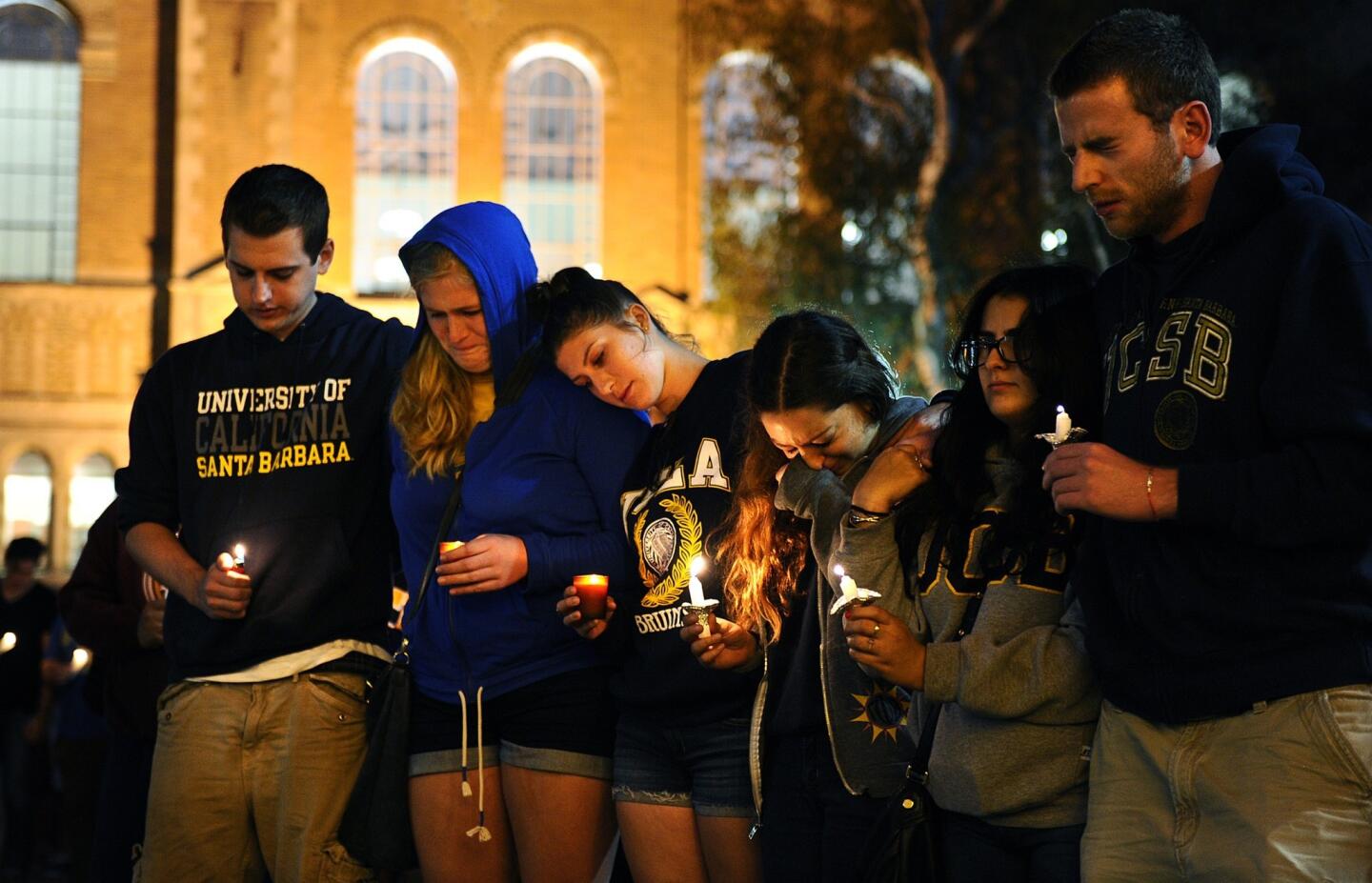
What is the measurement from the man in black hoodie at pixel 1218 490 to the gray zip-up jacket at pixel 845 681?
770 millimetres

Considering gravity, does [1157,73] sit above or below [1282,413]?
above

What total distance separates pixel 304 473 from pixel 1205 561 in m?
2.67

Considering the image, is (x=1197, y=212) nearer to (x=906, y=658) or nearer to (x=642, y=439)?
(x=906, y=658)

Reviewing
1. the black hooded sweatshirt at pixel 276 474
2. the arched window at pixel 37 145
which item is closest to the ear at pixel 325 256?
the black hooded sweatshirt at pixel 276 474

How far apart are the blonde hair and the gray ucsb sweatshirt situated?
159cm

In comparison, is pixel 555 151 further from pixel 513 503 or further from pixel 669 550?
pixel 669 550

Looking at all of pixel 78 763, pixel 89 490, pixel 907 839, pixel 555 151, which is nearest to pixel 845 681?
pixel 907 839

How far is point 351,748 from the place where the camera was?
479 centimetres

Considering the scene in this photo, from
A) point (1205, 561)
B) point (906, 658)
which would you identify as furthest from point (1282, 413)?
point (906, 658)

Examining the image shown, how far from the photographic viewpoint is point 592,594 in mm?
4340

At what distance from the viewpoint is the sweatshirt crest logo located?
4566mm

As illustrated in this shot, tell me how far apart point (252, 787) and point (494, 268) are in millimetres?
1621

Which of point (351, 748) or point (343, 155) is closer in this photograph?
point (351, 748)

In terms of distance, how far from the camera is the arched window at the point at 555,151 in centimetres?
2752
